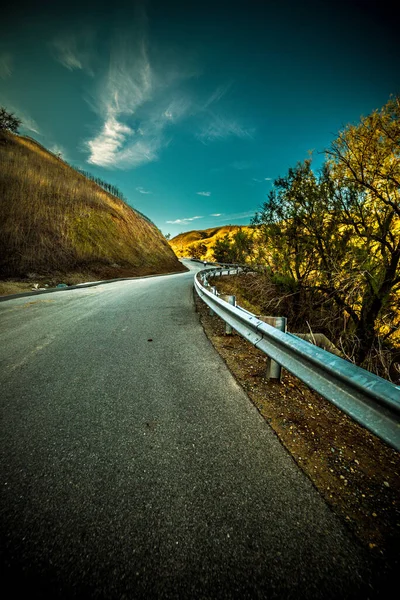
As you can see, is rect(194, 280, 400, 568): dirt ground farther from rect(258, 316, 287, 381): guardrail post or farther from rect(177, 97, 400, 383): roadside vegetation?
rect(177, 97, 400, 383): roadside vegetation

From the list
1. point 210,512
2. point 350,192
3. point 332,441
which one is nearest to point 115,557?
point 210,512

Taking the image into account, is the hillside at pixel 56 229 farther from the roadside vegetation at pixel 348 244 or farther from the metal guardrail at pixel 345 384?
the metal guardrail at pixel 345 384

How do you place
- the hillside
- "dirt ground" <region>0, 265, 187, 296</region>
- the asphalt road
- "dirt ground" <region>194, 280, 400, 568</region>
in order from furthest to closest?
1. the hillside
2. "dirt ground" <region>0, 265, 187, 296</region>
3. "dirt ground" <region>194, 280, 400, 568</region>
4. the asphalt road

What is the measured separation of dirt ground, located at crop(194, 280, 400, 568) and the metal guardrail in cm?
42

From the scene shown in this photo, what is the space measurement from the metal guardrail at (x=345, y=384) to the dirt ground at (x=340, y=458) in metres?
0.42

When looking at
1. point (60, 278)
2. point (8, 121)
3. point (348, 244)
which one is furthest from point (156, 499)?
point (8, 121)

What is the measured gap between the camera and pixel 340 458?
5.51ft

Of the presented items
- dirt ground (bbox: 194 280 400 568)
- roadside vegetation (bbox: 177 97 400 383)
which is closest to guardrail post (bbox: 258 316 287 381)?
dirt ground (bbox: 194 280 400 568)

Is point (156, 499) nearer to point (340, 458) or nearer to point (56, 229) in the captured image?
point (340, 458)

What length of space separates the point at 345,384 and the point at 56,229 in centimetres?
2445

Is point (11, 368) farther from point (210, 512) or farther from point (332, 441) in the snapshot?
point (332, 441)

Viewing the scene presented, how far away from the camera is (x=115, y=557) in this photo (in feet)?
3.52

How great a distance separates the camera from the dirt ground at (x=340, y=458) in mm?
1232

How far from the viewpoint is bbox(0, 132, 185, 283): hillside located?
16844 mm
